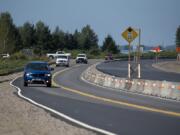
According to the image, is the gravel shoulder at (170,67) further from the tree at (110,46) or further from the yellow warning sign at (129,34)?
the tree at (110,46)

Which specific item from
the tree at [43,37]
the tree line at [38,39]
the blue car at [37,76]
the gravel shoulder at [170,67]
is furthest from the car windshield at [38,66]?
the tree at [43,37]

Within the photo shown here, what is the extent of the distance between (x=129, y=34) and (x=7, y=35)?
112m

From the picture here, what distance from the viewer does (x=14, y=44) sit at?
154 m

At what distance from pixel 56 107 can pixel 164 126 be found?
736 cm

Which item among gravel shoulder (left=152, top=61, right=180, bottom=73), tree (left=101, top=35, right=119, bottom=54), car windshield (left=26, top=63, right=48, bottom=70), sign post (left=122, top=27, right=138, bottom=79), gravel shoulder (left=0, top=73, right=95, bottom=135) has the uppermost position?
sign post (left=122, top=27, right=138, bottom=79)

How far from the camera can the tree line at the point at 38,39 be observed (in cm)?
15021

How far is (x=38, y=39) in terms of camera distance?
574 ft

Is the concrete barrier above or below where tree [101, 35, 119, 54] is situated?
above

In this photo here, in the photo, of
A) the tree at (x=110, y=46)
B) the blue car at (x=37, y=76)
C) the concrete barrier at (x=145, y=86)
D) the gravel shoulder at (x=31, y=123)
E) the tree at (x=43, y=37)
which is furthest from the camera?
the tree at (x=110, y=46)

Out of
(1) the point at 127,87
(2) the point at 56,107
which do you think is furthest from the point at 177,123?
(1) the point at 127,87

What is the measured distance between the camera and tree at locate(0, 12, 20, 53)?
484ft

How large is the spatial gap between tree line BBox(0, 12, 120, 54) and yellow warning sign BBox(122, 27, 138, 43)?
10895 centimetres

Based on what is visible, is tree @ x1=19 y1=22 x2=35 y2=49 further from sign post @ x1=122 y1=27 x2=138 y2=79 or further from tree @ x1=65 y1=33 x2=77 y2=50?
sign post @ x1=122 y1=27 x2=138 y2=79

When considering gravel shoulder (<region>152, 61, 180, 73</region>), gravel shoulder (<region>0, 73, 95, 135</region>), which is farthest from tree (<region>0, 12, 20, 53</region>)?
gravel shoulder (<region>0, 73, 95, 135</region>)
